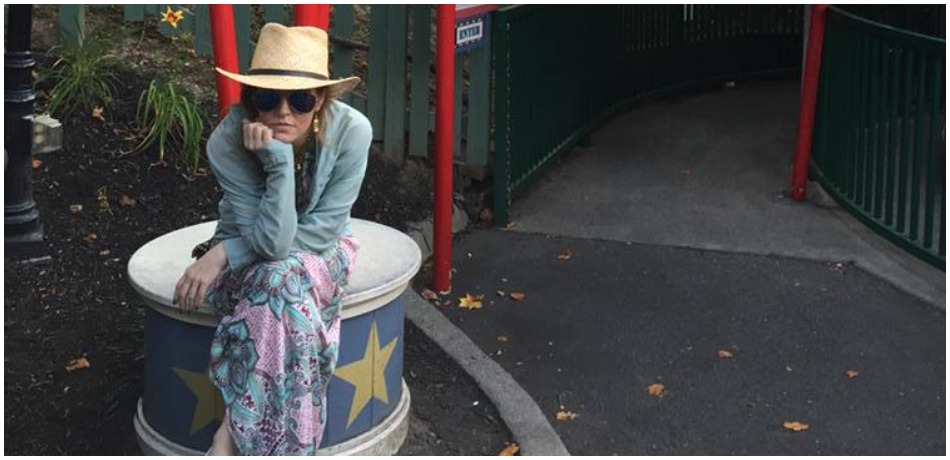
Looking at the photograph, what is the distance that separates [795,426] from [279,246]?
2.24 metres

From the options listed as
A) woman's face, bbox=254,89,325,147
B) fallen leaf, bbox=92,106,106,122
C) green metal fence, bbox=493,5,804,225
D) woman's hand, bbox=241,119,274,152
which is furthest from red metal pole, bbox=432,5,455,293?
woman's hand, bbox=241,119,274,152

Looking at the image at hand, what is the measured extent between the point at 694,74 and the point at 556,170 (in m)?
2.85

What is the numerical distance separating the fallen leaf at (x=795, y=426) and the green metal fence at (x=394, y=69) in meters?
2.82

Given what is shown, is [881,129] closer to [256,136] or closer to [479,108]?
[479,108]

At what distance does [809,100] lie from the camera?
8125 millimetres

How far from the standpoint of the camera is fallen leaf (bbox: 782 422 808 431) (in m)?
5.34

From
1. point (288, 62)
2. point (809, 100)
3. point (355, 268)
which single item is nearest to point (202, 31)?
point (355, 268)

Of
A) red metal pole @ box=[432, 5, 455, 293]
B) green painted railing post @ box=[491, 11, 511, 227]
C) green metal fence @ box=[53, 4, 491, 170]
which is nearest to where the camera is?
red metal pole @ box=[432, 5, 455, 293]

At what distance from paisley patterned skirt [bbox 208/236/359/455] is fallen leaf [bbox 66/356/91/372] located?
4.10 ft

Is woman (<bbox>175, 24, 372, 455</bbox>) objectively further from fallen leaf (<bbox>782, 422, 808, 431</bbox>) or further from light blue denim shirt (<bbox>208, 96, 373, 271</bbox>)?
fallen leaf (<bbox>782, 422, 808, 431</bbox>)

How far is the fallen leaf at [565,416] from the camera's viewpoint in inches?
214

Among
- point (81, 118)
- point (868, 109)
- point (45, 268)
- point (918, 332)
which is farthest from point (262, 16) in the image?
point (918, 332)

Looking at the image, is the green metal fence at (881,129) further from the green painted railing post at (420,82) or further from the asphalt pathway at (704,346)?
the green painted railing post at (420,82)

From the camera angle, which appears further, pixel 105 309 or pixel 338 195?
pixel 105 309
